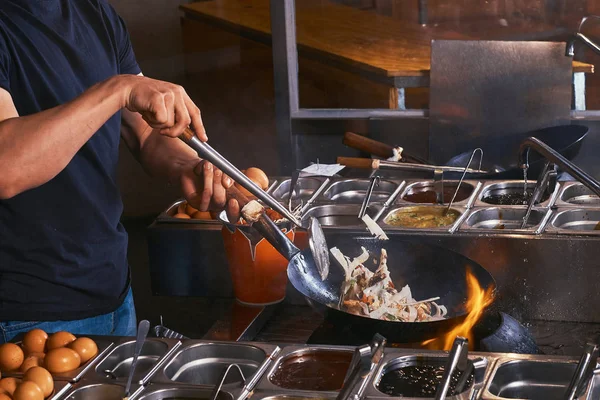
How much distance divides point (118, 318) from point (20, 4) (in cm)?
97

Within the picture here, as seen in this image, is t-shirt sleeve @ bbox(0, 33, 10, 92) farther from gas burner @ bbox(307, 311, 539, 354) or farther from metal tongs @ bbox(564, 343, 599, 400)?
metal tongs @ bbox(564, 343, 599, 400)

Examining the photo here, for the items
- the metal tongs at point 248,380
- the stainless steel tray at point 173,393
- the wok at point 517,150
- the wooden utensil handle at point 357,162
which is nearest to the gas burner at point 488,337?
the metal tongs at point 248,380

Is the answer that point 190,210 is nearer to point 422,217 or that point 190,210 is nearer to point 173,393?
point 422,217

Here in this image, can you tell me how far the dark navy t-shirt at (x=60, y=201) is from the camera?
2.22 metres

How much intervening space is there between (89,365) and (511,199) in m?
1.95

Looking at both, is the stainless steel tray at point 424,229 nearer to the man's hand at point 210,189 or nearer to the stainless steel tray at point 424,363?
the man's hand at point 210,189

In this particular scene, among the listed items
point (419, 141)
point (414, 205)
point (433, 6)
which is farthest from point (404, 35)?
point (414, 205)

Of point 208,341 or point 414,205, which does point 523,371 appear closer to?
point 208,341

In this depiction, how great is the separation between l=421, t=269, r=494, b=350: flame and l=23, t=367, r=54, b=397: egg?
1.01 m

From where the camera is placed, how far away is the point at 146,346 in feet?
6.52

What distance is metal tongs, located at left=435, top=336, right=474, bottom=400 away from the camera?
1.59 m

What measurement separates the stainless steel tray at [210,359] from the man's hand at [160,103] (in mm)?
531

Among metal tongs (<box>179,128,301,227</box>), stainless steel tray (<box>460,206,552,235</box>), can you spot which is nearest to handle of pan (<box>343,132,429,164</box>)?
stainless steel tray (<box>460,206,552,235</box>)

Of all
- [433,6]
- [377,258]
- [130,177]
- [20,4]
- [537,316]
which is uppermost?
[20,4]
